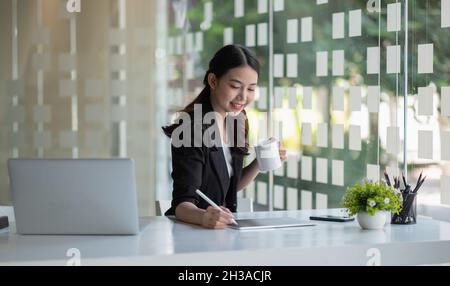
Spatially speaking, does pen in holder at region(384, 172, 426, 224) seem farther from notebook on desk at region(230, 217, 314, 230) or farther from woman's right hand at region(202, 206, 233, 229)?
woman's right hand at region(202, 206, 233, 229)

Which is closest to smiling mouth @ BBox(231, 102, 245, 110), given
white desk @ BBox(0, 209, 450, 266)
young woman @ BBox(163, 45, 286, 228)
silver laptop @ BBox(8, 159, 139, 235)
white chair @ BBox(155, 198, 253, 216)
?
young woman @ BBox(163, 45, 286, 228)

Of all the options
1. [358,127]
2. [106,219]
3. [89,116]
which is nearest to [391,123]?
[358,127]

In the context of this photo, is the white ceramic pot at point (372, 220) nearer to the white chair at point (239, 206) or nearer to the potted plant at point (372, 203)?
the potted plant at point (372, 203)

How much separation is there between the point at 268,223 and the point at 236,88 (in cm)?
64

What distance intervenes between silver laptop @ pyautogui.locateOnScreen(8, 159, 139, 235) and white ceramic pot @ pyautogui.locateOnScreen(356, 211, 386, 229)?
752 millimetres

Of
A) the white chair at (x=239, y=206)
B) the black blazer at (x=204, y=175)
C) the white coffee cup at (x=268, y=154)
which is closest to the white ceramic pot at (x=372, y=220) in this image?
the white coffee cup at (x=268, y=154)

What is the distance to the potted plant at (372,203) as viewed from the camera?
2.58 metres

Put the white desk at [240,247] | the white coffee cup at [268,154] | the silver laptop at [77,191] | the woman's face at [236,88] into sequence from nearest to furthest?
the white desk at [240,247] → the silver laptop at [77,191] → the white coffee cup at [268,154] → the woman's face at [236,88]

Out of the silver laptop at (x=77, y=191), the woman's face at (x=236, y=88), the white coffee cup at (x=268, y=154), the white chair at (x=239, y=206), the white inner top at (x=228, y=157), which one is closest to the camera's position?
the silver laptop at (x=77, y=191)

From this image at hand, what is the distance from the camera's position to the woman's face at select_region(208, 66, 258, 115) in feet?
9.99

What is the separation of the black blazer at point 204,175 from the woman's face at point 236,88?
0.11 meters

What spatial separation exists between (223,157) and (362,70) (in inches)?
64.4

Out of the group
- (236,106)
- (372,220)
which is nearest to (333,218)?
(372,220)

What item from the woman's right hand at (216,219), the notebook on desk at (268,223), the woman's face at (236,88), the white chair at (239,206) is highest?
the woman's face at (236,88)
